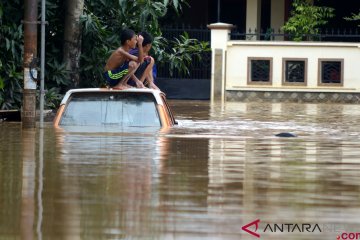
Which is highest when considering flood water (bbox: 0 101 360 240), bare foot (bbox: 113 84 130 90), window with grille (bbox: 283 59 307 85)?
window with grille (bbox: 283 59 307 85)

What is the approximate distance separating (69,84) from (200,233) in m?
15.4

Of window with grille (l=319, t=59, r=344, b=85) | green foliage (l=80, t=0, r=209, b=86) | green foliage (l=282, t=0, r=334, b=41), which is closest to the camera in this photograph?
green foliage (l=80, t=0, r=209, b=86)

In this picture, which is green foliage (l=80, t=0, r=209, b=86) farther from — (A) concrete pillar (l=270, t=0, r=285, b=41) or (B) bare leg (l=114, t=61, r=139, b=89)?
(A) concrete pillar (l=270, t=0, r=285, b=41)

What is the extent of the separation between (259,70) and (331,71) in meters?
2.08

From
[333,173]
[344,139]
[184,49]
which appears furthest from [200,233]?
[184,49]

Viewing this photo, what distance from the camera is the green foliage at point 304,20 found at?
33781 mm

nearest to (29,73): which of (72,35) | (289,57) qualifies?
(72,35)

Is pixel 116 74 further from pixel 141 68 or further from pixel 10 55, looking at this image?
pixel 10 55

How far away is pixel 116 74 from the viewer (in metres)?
15.8

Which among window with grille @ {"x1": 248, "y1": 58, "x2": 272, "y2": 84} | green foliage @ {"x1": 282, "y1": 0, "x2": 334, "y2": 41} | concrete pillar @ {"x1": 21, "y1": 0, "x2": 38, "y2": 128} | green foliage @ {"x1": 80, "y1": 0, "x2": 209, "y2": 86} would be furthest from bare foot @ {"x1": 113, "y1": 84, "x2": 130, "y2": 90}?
green foliage @ {"x1": 282, "y1": 0, "x2": 334, "y2": 41}

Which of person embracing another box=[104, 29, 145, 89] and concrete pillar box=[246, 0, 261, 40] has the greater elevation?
concrete pillar box=[246, 0, 261, 40]

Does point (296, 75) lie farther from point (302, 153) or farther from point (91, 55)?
point (302, 153)

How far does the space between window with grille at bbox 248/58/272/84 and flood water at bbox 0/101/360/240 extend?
1675cm

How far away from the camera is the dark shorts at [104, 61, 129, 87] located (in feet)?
51.4
